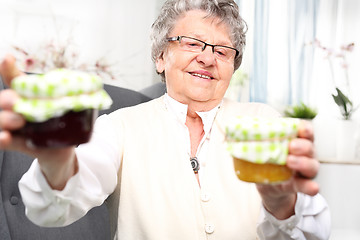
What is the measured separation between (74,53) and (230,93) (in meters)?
1.53

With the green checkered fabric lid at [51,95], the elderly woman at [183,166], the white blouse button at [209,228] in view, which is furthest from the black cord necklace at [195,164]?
the green checkered fabric lid at [51,95]

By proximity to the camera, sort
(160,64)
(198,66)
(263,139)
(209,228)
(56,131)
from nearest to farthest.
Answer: (56,131) < (263,139) < (209,228) < (198,66) < (160,64)

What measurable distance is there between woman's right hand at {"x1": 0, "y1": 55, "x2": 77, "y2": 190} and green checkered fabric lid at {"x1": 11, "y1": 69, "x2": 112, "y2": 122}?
0.05 ft

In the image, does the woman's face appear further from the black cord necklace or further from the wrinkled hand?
the wrinkled hand

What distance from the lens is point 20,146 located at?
73 centimetres

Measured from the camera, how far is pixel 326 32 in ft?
13.0

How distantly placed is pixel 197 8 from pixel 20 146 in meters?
0.90

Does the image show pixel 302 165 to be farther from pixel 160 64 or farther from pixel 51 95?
pixel 160 64

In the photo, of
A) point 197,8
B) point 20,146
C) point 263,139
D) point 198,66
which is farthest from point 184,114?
point 20,146

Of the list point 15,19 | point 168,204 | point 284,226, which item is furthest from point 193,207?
point 15,19

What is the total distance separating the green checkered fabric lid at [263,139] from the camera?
0.81 metres

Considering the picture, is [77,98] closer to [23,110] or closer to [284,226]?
[23,110]

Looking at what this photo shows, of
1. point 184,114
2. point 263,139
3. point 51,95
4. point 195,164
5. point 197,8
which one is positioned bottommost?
→ point 195,164

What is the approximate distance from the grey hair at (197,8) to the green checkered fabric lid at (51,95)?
2.64ft
